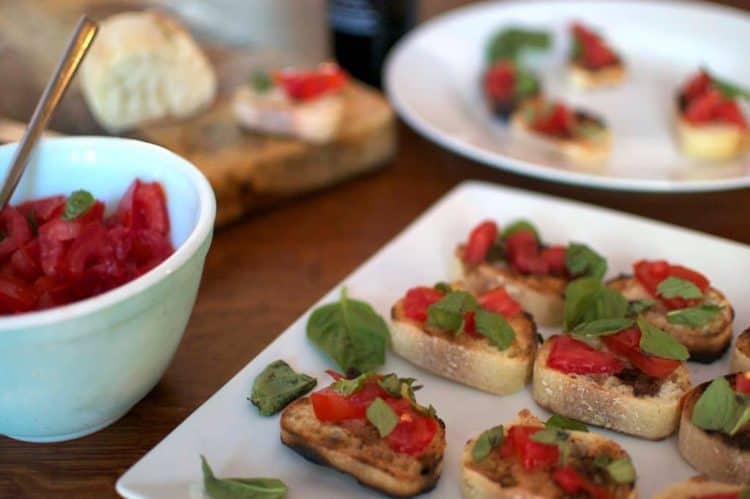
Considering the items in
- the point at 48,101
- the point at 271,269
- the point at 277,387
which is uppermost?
the point at 48,101

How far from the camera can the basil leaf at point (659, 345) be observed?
3.68 ft

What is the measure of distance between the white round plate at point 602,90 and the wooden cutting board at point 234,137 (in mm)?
94

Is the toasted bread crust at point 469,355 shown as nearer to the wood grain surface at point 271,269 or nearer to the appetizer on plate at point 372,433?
the appetizer on plate at point 372,433

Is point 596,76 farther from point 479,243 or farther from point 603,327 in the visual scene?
Result: point 603,327

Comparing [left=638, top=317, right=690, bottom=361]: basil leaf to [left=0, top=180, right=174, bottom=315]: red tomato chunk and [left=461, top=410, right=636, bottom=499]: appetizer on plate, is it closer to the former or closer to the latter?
[left=461, top=410, right=636, bottom=499]: appetizer on plate

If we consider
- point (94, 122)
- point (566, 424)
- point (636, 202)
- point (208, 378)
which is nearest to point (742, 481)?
point (566, 424)

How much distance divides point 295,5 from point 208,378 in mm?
1909

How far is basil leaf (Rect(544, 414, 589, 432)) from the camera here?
3.54 feet

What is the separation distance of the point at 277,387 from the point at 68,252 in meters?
0.32

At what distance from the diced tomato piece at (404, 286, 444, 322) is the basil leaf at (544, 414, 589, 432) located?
0.24m

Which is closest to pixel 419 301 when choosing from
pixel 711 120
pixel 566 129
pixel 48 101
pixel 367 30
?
pixel 48 101

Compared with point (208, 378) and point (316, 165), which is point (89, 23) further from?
point (316, 165)

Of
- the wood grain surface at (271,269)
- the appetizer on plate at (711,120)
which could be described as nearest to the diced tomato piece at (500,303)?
the wood grain surface at (271,269)

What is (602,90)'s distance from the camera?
2.28 meters
